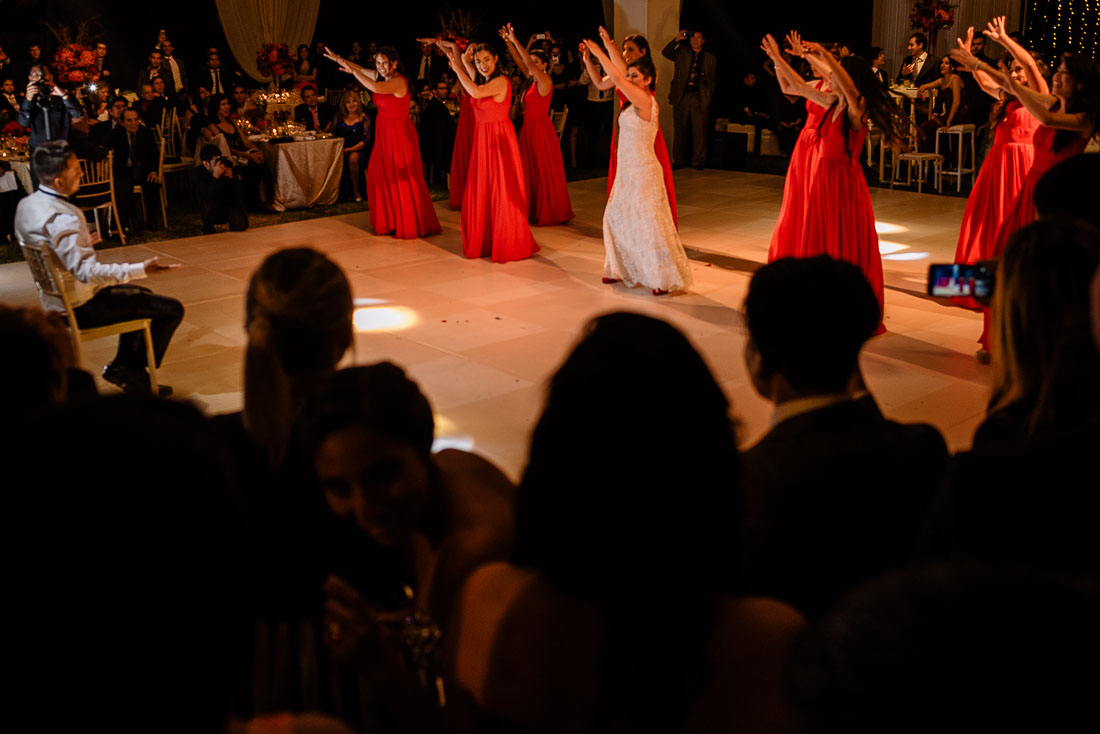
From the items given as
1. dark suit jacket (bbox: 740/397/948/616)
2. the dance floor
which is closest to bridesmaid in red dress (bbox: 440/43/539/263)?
the dance floor

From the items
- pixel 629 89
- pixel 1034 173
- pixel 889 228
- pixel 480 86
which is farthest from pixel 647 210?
pixel 889 228

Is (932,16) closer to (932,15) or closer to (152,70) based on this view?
(932,15)

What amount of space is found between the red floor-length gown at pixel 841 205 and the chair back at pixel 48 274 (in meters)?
3.46

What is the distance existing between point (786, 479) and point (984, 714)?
97cm

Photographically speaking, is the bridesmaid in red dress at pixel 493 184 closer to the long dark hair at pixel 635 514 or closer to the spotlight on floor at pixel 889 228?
the spotlight on floor at pixel 889 228

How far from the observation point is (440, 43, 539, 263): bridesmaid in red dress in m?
7.18

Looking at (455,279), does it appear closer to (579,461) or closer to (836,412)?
(836,412)

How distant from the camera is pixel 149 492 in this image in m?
0.70

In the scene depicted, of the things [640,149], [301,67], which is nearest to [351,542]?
[640,149]

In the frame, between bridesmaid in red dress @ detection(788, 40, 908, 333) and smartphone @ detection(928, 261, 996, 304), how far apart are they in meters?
2.76

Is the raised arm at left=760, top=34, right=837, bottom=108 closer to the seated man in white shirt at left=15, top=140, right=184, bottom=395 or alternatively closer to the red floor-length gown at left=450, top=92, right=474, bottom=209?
the seated man in white shirt at left=15, top=140, right=184, bottom=395

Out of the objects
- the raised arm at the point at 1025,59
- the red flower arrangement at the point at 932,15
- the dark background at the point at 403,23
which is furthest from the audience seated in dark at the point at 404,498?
the dark background at the point at 403,23

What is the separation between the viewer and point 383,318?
5742 mm

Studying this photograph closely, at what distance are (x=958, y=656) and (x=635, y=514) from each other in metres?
0.50
